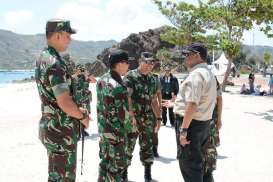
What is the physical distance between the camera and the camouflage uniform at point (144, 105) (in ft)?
21.4

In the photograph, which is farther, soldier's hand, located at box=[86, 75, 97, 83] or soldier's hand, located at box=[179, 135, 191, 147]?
soldier's hand, located at box=[86, 75, 97, 83]

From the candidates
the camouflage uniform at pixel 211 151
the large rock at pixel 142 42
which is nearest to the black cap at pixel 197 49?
the camouflage uniform at pixel 211 151

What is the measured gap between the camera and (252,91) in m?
25.5

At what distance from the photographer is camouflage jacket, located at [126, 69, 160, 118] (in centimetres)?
650

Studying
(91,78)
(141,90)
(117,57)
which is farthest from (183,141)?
(91,78)

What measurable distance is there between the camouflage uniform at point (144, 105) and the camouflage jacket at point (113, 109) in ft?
3.88

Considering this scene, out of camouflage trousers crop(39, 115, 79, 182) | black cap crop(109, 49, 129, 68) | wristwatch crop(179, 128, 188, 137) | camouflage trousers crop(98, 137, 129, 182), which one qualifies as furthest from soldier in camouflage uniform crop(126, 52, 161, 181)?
camouflage trousers crop(39, 115, 79, 182)

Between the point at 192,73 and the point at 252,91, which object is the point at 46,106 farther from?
the point at 252,91

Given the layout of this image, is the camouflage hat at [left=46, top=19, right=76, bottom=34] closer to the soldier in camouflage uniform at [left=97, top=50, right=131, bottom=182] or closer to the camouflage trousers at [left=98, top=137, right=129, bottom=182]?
the soldier in camouflage uniform at [left=97, top=50, right=131, bottom=182]

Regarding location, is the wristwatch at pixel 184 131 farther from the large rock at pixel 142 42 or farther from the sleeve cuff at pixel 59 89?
the large rock at pixel 142 42

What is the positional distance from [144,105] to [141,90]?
0.24 metres

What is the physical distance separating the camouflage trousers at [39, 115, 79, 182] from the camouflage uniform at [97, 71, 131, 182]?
95 centimetres

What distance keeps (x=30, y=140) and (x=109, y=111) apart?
5.65 meters

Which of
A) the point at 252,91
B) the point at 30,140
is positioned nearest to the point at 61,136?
the point at 30,140
